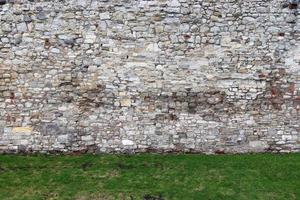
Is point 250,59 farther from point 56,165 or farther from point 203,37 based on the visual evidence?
point 56,165

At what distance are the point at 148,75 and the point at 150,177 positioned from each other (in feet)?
7.75

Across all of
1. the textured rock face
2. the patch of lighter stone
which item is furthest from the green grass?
the patch of lighter stone

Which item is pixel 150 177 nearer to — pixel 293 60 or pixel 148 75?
pixel 148 75

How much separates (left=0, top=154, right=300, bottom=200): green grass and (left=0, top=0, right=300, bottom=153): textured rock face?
1.34 feet

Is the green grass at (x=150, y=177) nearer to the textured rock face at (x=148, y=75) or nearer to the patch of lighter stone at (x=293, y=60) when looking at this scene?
the textured rock face at (x=148, y=75)

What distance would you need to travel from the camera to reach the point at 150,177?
11.0 metres

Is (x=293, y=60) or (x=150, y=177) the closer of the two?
(x=150, y=177)

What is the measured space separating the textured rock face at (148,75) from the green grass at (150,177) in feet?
1.34

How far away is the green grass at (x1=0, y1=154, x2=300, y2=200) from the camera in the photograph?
1030 centimetres

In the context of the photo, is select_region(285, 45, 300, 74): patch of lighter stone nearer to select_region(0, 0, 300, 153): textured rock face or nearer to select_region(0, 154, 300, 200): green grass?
select_region(0, 0, 300, 153): textured rock face

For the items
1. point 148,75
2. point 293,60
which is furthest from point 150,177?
point 293,60

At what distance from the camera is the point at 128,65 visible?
12.0 meters

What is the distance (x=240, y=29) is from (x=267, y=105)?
1824 mm

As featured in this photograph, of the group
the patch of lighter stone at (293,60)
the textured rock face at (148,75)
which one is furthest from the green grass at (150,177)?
the patch of lighter stone at (293,60)
